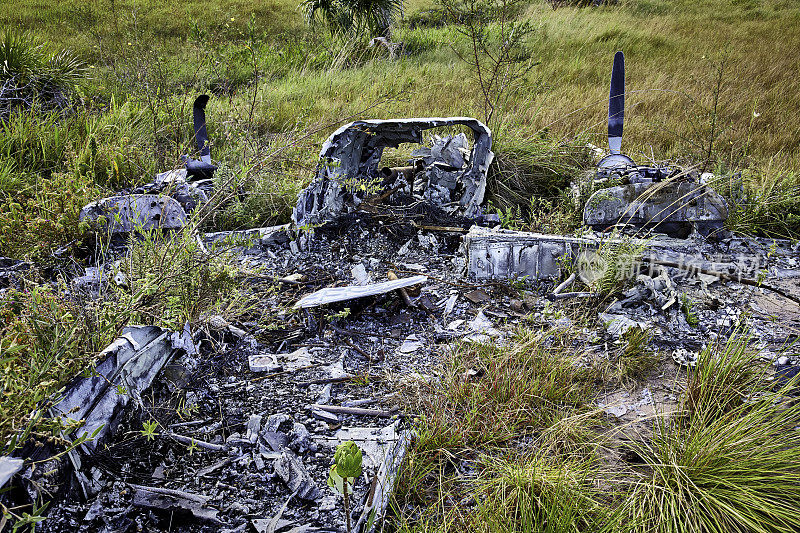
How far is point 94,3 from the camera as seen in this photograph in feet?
34.9

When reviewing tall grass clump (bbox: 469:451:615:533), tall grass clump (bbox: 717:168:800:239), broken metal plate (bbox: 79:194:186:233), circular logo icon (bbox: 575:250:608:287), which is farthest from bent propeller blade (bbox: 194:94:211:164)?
tall grass clump (bbox: 717:168:800:239)

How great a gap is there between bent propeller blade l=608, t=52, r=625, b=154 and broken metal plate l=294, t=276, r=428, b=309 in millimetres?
2494

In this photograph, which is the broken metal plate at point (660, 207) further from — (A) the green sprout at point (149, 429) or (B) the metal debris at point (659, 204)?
(A) the green sprout at point (149, 429)

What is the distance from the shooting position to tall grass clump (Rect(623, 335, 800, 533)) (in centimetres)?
161

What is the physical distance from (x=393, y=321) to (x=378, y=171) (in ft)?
5.73

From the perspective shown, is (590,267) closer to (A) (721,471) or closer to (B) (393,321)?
(B) (393,321)

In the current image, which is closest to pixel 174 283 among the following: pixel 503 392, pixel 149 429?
pixel 149 429

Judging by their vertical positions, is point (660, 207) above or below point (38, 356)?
below

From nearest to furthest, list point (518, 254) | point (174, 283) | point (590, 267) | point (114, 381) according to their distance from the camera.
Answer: point (114, 381), point (174, 283), point (590, 267), point (518, 254)

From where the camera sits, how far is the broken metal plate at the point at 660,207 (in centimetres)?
358

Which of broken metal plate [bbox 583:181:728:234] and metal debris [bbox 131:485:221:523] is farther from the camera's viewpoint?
broken metal plate [bbox 583:181:728:234]

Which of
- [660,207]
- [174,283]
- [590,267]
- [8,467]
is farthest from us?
[660,207]

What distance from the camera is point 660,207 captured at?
3.62m

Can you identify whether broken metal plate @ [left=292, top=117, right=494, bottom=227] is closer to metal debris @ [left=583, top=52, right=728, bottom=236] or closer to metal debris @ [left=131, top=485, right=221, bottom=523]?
metal debris @ [left=583, top=52, right=728, bottom=236]
